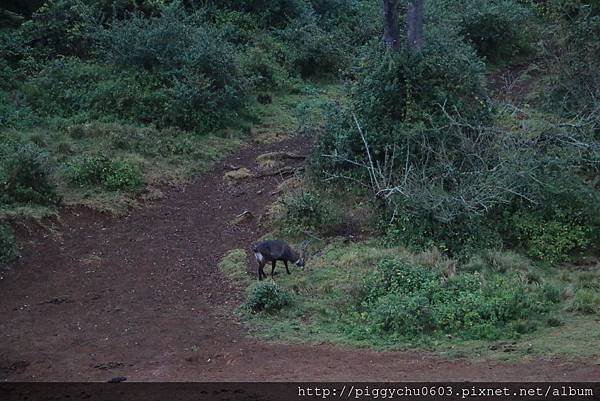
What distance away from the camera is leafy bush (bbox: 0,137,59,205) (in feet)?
44.5

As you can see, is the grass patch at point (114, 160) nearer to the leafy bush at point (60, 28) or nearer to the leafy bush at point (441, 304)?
the leafy bush at point (60, 28)

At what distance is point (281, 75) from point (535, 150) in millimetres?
9461

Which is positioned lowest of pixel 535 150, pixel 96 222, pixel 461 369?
pixel 96 222

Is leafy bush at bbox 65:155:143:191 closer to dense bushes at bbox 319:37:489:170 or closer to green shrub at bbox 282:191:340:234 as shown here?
green shrub at bbox 282:191:340:234

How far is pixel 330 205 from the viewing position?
13.7 meters

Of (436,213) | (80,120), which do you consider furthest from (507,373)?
(80,120)

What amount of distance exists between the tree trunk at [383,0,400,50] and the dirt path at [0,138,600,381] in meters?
3.78

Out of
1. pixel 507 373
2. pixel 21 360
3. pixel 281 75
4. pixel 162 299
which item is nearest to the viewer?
pixel 507 373

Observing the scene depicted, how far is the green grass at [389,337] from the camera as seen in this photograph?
29.2 ft

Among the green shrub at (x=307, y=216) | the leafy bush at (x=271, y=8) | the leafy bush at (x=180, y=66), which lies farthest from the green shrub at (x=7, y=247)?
the leafy bush at (x=271, y=8)

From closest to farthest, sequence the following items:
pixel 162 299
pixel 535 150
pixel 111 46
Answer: pixel 162 299, pixel 535 150, pixel 111 46

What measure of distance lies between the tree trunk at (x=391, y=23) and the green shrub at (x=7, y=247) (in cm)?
799

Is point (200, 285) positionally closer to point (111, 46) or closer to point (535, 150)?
point (535, 150)

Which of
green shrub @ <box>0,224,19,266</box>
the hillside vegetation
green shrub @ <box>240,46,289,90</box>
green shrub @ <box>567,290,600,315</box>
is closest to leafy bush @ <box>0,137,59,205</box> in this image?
the hillside vegetation
